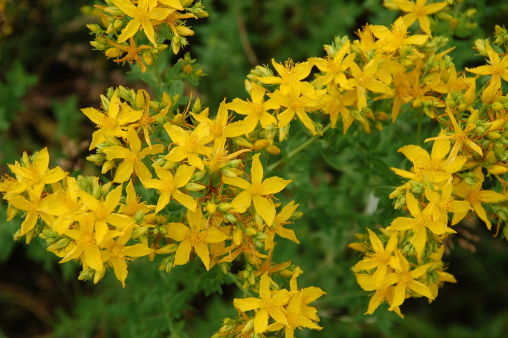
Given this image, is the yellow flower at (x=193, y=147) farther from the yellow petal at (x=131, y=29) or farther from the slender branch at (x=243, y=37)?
the slender branch at (x=243, y=37)

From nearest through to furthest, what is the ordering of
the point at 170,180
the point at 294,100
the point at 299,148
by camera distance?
1. the point at 170,180
2. the point at 294,100
3. the point at 299,148

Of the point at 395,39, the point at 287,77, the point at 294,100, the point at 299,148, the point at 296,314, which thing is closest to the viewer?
the point at 296,314

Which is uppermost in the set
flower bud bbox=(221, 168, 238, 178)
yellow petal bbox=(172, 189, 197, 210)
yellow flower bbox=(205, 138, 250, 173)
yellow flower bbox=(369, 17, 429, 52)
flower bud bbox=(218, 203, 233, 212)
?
yellow flower bbox=(369, 17, 429, 52)

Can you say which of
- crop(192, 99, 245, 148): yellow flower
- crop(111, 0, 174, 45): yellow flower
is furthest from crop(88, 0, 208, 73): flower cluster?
crop(192, 99, 245, 148): yellow flower

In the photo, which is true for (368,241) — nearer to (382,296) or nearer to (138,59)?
(382,296)

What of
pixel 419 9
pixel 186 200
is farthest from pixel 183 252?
pixel 419 9

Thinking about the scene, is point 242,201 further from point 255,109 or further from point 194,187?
point 255,109

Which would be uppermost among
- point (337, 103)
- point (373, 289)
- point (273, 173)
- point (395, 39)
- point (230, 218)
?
point (395, 39)

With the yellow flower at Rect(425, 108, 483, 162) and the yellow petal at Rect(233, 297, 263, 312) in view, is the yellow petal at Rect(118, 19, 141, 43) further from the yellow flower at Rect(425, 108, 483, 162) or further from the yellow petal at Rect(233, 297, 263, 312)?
the yellow flower at Rect(425, 108, 483, 162)

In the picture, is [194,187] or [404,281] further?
[404,281]
